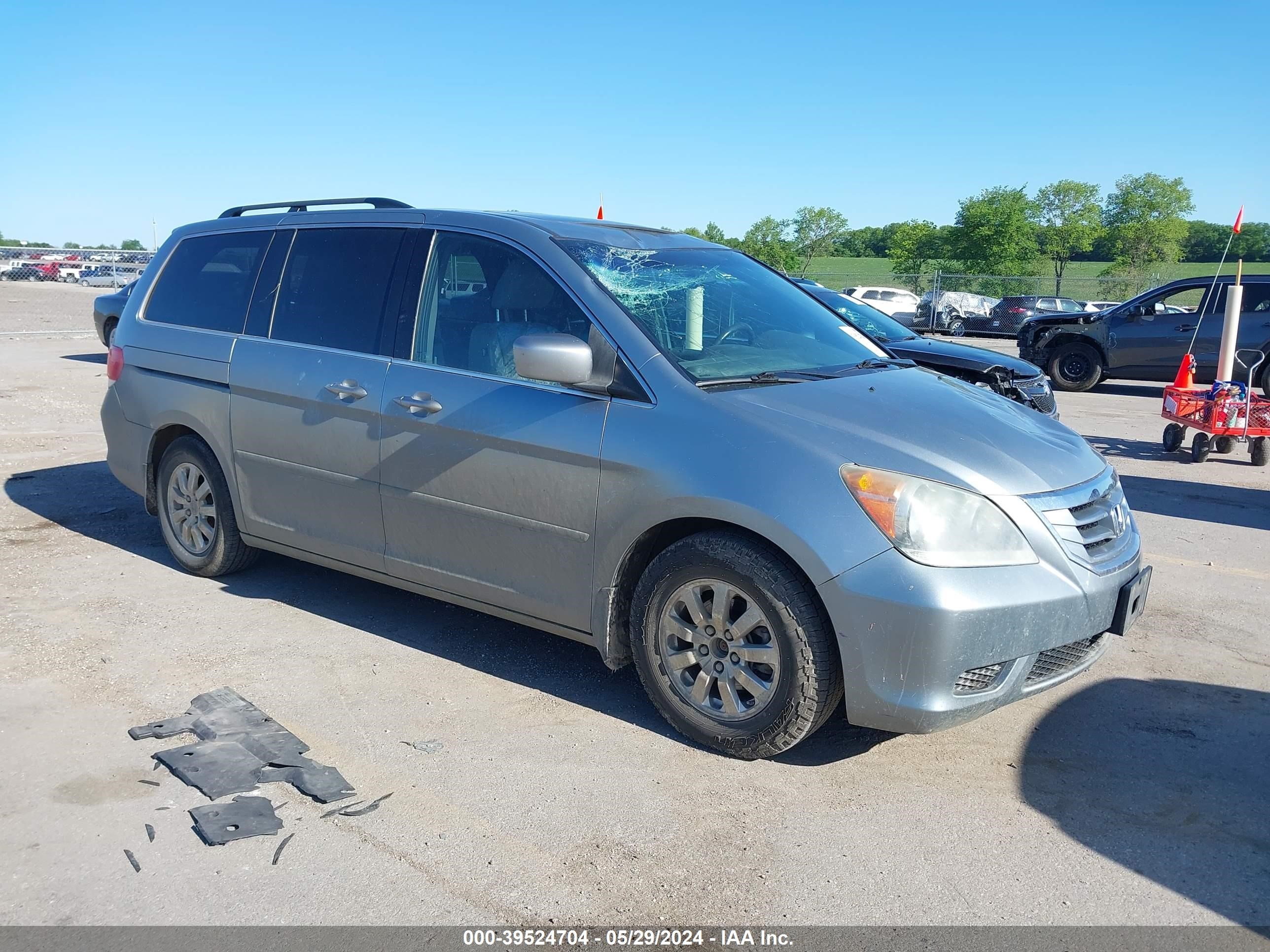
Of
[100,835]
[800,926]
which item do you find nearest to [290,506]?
[100,835]

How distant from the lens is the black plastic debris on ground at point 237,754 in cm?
350

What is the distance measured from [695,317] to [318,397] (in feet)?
5.79

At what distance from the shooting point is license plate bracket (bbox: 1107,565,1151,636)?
374 cm

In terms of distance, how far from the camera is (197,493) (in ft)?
18.4

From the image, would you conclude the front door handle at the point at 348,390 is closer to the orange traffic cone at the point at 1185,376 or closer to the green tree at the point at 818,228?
the orange traffic cone at the point at 1185,376

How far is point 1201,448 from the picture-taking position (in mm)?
10016

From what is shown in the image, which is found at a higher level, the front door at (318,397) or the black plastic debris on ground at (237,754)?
the front door at (318,397)

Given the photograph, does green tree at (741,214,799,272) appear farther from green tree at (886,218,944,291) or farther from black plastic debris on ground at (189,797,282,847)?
black plastic debris on ground at (189,797,282,847)

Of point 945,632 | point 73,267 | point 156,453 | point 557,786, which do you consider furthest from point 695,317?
point 73,267

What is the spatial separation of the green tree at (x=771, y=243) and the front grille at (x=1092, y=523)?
61596 mm

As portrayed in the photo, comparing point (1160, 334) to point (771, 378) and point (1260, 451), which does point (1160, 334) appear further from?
point (771, 378)

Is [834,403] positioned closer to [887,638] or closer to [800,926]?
[887,638]

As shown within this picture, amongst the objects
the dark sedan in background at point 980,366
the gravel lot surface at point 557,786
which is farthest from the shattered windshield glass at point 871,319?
the gravel lot surface at point 557,786

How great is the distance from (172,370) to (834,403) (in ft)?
11.8
